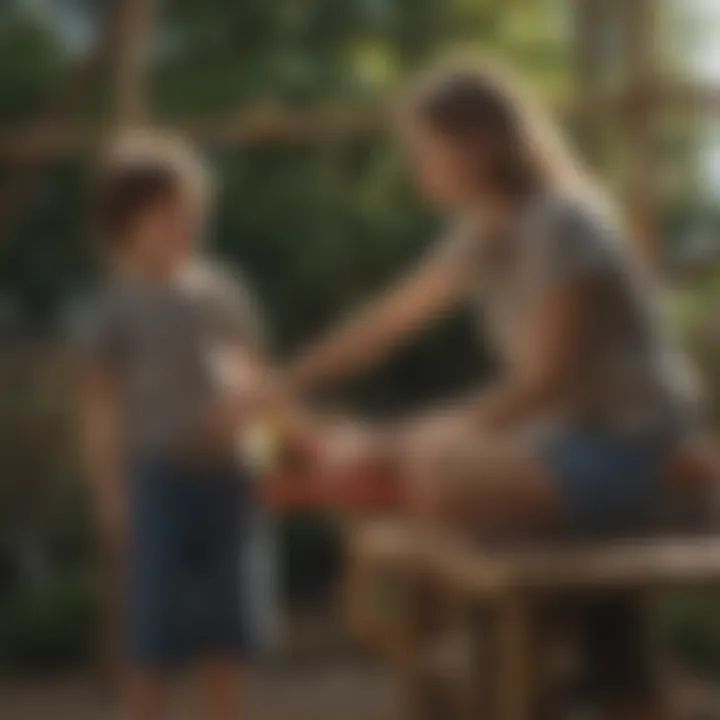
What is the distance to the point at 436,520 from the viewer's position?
2.05 m

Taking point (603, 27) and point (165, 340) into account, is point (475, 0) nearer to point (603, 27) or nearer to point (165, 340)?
point (603, 27)

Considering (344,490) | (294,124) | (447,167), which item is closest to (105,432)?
(344,490)

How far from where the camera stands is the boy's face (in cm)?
238

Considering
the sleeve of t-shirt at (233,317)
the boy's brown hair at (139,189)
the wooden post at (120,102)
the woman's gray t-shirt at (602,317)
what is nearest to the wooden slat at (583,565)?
the woman's gray t-shirt at (602,317)

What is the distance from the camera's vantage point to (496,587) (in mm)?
1848

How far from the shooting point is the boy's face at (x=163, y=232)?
2377 millimetres

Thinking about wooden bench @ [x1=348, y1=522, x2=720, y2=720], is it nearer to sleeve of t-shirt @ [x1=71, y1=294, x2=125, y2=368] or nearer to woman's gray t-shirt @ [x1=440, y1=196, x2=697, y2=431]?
woman's gray t-shirt @ [x1=440, y1=196, x2=697, y2=431]

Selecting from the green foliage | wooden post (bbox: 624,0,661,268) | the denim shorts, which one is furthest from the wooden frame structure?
the denim shorts

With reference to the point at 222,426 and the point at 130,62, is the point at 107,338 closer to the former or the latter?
the point at 222,426

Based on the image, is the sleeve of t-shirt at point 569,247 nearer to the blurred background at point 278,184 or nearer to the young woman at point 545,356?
the young woman at point 545,356

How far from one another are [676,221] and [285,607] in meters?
0.90

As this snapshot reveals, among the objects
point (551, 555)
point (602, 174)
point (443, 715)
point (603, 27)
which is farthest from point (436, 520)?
point (603, 27)

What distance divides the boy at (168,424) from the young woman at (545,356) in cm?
36

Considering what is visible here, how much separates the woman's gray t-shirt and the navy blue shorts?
517mm
